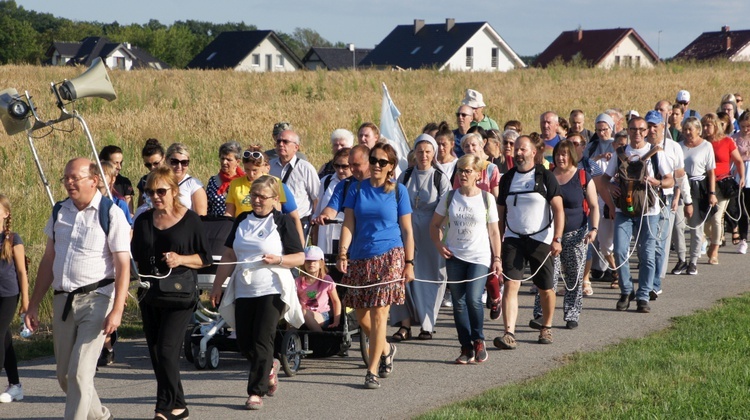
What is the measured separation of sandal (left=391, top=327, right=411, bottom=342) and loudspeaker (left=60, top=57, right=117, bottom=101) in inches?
137

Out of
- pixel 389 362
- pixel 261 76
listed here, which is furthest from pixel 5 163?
pixel 261 76

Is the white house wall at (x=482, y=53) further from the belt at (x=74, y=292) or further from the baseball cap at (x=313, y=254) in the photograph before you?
the belt at (x=74, y=292)

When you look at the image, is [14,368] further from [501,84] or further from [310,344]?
[501,84]

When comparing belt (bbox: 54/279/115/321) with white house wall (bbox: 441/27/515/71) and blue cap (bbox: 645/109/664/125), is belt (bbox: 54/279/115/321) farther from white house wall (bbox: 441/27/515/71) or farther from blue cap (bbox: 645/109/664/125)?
white house wall (bbox: 441/27/515/71)

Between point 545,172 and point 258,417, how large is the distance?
3.76 metres

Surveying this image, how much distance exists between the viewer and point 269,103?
29.4 meters

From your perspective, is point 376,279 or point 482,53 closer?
point 376,279

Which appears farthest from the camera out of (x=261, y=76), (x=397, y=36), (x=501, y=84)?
(x=397, y=36)

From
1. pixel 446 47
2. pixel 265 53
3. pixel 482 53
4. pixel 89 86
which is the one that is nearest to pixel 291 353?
pixel 89 86

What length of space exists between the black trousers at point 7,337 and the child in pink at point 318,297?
7.71 ft

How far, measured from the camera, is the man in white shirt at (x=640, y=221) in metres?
11.0

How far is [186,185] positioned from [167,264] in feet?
8.05

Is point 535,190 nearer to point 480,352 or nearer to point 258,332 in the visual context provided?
point 480,352

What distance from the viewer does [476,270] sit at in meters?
8.76
